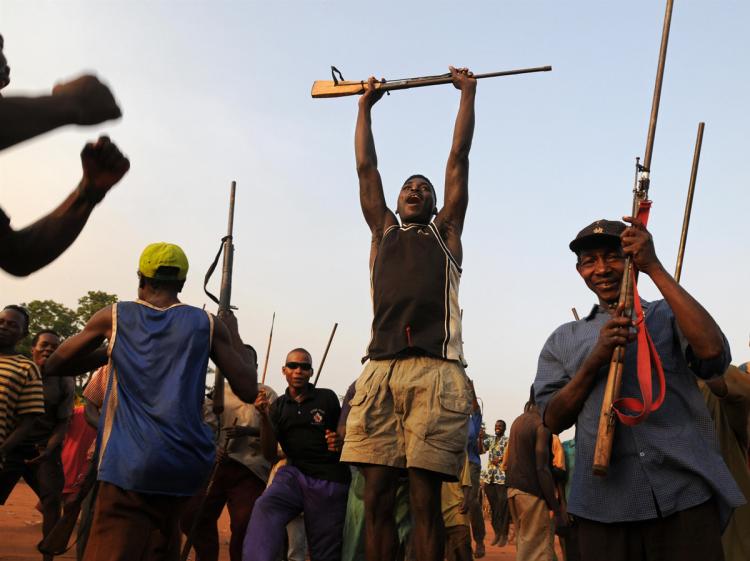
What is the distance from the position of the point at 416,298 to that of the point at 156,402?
1.74m

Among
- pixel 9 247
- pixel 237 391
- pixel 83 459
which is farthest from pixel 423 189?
pixel 83 459

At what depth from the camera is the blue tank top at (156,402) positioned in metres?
4.32

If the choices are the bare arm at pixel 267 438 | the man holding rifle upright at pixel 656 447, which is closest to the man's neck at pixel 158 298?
the man holding rifle upright at pixel 656 447

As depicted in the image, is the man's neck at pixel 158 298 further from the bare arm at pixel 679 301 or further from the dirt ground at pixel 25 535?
the dirt ground at pixel 25 535

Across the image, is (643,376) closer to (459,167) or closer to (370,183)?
(459,167)

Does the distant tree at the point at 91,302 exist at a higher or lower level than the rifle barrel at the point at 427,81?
higher

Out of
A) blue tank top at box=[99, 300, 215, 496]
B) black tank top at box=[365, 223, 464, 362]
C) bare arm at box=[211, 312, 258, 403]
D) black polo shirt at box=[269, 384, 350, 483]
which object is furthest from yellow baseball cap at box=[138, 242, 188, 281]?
black polo shirt at box=[269, 384, 350, 483]

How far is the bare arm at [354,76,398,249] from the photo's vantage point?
6.03 m

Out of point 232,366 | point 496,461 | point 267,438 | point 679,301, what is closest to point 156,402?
point 232,366

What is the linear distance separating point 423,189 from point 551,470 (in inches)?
188

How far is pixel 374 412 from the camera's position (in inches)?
212

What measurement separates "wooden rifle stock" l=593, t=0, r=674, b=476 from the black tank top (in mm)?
1939

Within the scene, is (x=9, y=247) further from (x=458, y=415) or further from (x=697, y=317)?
(x=458, y=415)

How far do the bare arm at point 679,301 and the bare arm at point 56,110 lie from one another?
210 cm
